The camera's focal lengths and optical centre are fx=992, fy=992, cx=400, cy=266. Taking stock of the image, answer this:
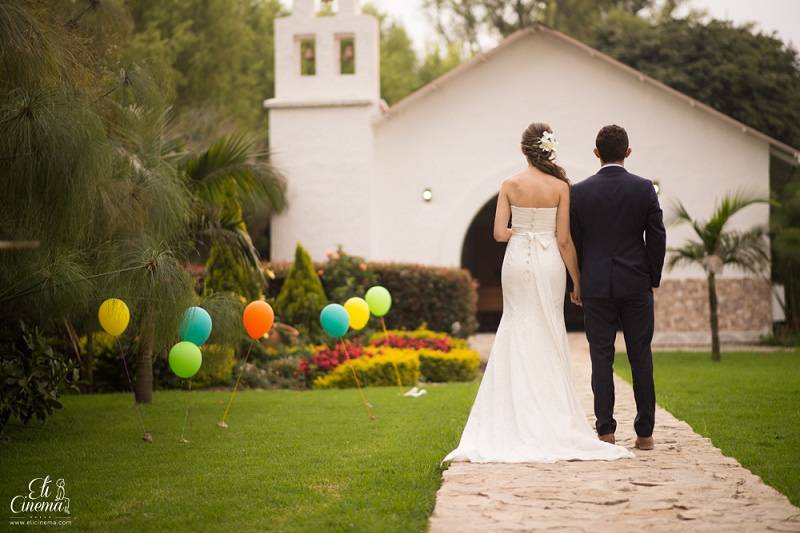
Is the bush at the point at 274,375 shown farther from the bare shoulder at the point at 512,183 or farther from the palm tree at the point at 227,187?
the bare shoulder at the point at 512,183

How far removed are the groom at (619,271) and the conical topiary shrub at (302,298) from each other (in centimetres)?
820

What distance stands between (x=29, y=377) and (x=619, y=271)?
4.60 metres

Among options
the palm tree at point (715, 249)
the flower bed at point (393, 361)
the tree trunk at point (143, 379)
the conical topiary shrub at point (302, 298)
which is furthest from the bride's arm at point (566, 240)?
the palm tree at point (715, 249)

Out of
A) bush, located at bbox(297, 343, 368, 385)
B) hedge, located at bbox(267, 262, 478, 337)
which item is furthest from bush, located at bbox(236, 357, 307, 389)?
hedge, located at bbox(267, 262, 478, 337)

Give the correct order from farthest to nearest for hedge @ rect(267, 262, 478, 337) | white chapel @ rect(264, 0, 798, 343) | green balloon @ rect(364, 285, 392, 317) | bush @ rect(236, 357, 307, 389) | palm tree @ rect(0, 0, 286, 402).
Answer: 1. white chapel @ rect(264, 0, 798, 343)
2. hedge @ rect(267, 262, 478, 337)
3. bush @ rect(236, 357, 307, 389)
4. green balloon @ rect(364, 285, 392, 317)
5. palm tree @ rect(0, 0, 286, 402)

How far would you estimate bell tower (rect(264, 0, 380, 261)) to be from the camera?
1809 cm

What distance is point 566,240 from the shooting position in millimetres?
6883

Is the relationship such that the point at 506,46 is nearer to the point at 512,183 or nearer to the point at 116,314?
the point at 512,183

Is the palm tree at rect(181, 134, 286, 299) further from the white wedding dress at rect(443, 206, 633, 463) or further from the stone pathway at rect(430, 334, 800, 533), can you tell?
the stone pathway at rect(430, 334, 800, 533)

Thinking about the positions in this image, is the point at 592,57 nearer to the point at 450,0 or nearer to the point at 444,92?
the point at 444,92

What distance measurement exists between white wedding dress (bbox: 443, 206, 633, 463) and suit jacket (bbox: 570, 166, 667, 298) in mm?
301

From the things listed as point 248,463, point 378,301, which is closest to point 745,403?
point 378,301

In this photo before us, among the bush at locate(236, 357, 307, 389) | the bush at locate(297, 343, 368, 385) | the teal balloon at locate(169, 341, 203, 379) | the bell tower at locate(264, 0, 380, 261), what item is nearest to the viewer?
the teal balloon at locate(169, 341, 203, 379)

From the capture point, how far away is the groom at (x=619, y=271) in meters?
6.54
